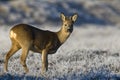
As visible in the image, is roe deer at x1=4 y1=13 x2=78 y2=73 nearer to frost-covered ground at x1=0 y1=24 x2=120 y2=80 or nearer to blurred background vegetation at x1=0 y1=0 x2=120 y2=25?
frost-covered ground at x1=0 y1=24 x2=120 y2=80

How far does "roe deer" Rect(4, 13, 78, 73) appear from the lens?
15.4 metres

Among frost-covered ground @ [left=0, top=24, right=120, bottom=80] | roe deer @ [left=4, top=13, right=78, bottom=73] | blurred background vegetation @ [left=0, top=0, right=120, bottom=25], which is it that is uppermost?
blurred background vegetation @ [left=0, top=0, right=120, bottom=25]

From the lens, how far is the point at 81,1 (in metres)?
73.0

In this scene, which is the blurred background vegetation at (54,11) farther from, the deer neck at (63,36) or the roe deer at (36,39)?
the roe deer at (36,39)

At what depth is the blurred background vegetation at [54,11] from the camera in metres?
61.0

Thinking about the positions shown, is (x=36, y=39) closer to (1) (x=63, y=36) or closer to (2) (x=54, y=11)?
(1) (x=63, y=36)

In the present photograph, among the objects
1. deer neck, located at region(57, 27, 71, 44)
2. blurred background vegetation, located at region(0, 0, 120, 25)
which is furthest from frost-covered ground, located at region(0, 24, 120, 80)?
blurred background vegetation, located at region(0, 0, 120, 25)

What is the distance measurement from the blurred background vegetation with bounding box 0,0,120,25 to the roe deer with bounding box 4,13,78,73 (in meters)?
40.7

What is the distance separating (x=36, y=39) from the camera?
1563 cm

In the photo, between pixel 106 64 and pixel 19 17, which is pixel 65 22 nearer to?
pixel 106 64

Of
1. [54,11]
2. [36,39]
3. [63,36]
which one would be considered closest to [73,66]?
[63,36]

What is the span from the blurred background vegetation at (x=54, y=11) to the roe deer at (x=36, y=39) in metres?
40.7

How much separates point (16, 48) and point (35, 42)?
0.63 metres

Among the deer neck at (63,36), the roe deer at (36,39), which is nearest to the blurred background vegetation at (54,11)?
the deer neck at (63,36)
